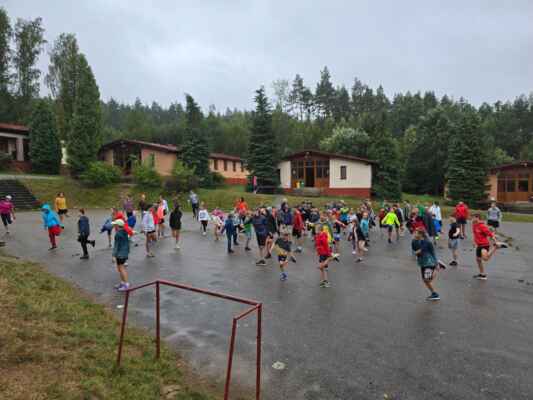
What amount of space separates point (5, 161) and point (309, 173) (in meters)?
31.3

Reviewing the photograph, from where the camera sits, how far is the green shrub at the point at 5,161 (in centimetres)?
3266

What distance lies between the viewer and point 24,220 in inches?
749

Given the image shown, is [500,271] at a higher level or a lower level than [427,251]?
lower

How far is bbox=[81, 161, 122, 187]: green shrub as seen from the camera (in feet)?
Result: 93.9

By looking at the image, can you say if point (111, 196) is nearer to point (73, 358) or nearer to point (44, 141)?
point (44, 141)

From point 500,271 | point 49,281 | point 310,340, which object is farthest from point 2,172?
point 500,271

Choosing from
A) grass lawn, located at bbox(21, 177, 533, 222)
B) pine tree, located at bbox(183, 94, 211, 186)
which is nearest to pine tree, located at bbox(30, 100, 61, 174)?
grass lawn, located at bbox(21, 177, 533, 222)

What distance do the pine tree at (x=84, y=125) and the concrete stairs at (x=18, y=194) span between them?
192 inches

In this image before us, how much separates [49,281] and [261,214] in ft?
20.4

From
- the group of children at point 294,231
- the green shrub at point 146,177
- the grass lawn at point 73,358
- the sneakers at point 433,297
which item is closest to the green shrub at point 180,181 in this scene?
the green shrub at point 146,177

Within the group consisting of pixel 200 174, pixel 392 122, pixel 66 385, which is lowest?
pixel 66 385

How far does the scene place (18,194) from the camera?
25203 mm

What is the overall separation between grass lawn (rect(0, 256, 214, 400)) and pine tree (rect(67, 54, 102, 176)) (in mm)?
27572

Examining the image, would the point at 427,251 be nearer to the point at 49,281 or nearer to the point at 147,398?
the point at 147,398
